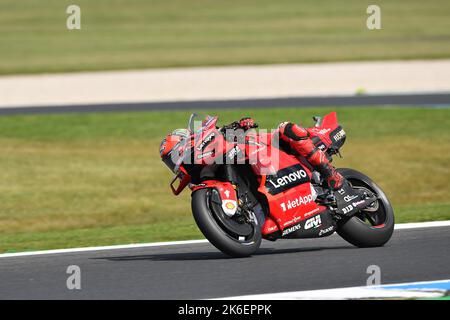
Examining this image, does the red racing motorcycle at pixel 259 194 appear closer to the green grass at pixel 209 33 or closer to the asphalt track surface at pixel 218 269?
the asphalt track surface at pixel 218 269

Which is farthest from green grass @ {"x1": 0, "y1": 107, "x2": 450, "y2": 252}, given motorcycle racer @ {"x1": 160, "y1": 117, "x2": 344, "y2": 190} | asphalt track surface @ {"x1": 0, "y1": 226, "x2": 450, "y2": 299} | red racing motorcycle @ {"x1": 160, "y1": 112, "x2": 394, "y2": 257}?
motorcycle racer @ {"x1": 160, "y1": 117, "x2": 344, "y2": 190}

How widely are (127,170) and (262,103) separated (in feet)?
26.6

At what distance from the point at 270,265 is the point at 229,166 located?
968 mm

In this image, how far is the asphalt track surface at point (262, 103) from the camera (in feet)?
77.5

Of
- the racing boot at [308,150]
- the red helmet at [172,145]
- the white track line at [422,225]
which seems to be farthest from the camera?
the white track line at [422,225]

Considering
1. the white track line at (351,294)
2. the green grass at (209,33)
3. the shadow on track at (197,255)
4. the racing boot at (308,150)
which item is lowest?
the white track line at (351,294)

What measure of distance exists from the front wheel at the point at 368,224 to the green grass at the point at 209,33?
23658 mm

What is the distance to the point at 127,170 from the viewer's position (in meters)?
16.8

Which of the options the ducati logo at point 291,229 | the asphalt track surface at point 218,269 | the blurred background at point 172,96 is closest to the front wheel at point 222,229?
the asphalt track surface at point 218,269

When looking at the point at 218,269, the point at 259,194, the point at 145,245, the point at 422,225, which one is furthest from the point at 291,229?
the point at 422,225

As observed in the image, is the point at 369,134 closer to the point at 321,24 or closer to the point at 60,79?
the point at 60,79

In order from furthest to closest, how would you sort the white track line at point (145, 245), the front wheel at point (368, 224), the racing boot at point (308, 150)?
the white track line at point (145, 245), the front wheel at point (368, 224), the racing boot at point (308, 150)

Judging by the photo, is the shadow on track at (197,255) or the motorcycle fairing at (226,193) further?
the shadow on track at (197,255)

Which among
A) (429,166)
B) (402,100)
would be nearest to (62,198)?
(429,166)
